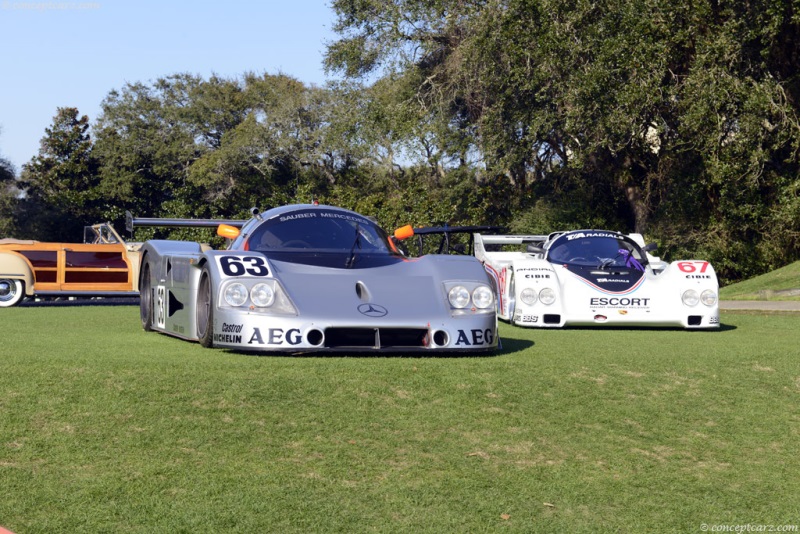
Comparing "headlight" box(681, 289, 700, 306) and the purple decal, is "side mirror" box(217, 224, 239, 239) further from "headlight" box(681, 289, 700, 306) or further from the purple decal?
the purple decal

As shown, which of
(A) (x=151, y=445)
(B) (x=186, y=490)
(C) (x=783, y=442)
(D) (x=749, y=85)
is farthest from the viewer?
(D) (x=749, y=85)

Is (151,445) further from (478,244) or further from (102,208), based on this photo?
(102,208)

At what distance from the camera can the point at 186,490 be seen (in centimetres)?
504

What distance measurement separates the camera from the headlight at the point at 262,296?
836 cm

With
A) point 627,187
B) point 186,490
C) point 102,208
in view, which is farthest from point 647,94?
point 102,208

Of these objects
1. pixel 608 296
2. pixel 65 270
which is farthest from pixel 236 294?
pixel 65 270

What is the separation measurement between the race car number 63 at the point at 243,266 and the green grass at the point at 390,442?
0.65 meters

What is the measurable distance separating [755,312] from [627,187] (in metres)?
17.0

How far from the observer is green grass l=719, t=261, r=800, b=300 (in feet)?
76.6

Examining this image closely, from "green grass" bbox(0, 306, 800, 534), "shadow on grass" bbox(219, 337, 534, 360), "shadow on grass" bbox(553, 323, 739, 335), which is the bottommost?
"green grass" bbox(0, 306, 800, 534)

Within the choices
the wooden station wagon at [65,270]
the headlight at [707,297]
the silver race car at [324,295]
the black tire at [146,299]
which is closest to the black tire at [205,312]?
the silver race car at [324,295]

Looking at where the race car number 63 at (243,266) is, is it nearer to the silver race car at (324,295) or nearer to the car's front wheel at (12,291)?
the silver race car at (324,295)

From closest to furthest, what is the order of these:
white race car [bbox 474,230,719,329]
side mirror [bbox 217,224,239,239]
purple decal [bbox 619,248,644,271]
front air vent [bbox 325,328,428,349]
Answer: front air vent [bbox 325,328,428,349]
side mirror [bbox 217,224,239,239]
white race car [bbox 474,230,719,329]
purple decal [bbox 619,248,644,271]

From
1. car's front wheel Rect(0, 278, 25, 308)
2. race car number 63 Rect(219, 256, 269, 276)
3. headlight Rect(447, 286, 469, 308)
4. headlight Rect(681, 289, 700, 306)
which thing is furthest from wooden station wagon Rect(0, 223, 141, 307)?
headlight Rect(447, 286, 469, 308)
